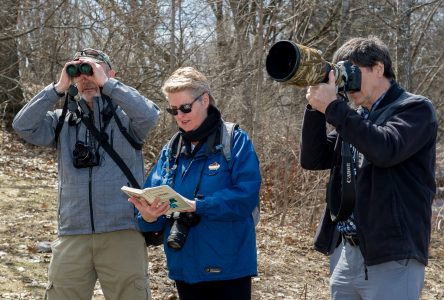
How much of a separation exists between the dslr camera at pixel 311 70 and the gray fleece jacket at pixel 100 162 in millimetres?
Result: 1134

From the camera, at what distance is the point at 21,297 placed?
534 centimetres

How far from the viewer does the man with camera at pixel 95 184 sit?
3771 mm

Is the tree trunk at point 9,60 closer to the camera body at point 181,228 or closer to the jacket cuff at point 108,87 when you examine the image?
the jacket cuff at point 108,87

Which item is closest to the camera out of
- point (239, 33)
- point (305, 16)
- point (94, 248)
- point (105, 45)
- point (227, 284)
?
point (227, 284)

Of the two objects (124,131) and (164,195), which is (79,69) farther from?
(164,195)

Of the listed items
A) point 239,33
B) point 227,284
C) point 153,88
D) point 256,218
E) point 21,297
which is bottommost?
point 21,297

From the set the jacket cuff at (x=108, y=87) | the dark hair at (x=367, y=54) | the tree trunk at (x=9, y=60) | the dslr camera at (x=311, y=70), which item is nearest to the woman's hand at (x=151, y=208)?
the jacket cuff at (x=108, y=87)

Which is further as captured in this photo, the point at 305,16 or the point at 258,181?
the point at 305,16

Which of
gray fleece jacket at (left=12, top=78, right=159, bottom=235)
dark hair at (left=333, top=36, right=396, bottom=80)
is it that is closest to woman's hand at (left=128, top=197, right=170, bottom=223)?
gray fleece jacket at (left=12, top=78, right=159, bottom=235)

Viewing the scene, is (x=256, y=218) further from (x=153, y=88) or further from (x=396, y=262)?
(x=153, y=88)

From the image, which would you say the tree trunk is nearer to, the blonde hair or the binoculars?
the binoculars

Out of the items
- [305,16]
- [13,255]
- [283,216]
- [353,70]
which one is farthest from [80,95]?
[305,16]

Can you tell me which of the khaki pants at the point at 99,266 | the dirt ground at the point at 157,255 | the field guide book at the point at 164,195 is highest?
the field guide book at the point at 164,195

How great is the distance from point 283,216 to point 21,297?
4.29m
